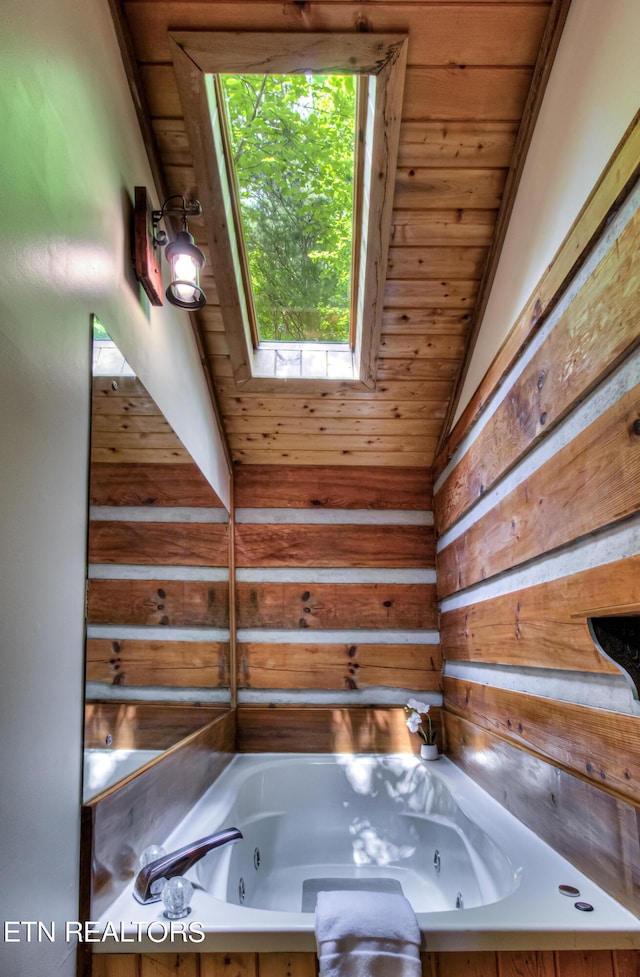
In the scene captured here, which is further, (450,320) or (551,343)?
(450,320)

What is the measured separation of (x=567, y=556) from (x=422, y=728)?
196 cm

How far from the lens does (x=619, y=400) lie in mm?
1426

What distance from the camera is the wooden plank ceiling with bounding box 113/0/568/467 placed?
6.24 feet

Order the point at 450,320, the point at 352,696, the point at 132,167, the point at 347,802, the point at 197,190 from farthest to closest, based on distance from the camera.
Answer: the point at 352,696 → the point at 347,802 → the point at 450,320 → the point at 197,190 → the point at 132,167

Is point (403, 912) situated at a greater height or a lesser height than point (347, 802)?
greater

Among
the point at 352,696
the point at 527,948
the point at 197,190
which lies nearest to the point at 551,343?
the point at 197,190

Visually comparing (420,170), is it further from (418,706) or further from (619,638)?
(418,706)

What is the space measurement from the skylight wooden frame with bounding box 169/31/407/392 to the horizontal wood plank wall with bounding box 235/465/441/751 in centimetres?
121

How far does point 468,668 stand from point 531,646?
98cm

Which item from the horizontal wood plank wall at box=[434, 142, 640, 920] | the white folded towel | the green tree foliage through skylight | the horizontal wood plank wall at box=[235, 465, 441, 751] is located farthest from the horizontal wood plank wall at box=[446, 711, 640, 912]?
the green tree foliage through skylight

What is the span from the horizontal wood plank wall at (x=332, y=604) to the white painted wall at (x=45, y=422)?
2.09 metres

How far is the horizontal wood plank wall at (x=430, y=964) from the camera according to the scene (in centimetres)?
141

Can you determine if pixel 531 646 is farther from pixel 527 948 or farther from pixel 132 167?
pixel 132 167

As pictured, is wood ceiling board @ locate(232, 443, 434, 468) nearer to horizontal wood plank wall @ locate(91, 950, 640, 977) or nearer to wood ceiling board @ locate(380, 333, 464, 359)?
wood ceiling board @ locate(380, 333, 464, 359)
